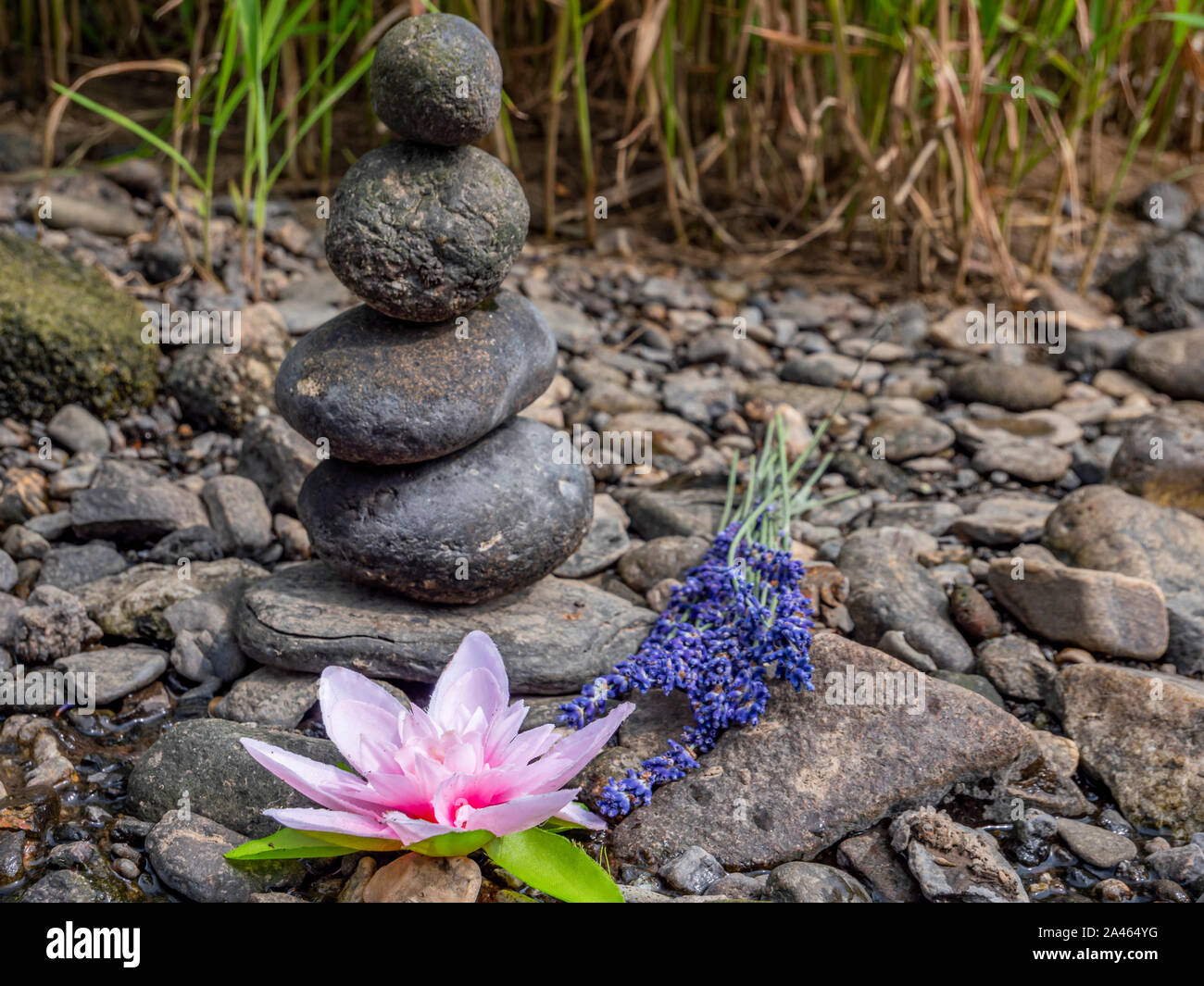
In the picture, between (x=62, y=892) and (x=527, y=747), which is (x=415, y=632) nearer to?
(x=527, y=747)

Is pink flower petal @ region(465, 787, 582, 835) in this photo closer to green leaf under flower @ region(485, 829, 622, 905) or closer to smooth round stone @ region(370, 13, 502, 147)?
green leaf under flower @ region(485, 829, 622, 905)

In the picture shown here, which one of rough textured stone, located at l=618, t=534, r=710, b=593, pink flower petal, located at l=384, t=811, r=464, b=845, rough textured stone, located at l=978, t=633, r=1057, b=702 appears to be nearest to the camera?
pink flower petal, located at l=384, t=811, r=464, b=845

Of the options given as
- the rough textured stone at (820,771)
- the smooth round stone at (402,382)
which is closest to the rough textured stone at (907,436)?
the rough textured stone at (820,771)

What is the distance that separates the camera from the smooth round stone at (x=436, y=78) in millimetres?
2273

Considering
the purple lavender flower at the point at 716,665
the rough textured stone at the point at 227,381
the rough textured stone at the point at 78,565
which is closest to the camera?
the purple lavender flower at the point at 716,665

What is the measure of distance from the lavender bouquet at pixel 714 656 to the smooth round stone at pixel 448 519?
34 cm

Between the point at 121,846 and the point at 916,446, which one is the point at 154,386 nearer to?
the point at 121,846

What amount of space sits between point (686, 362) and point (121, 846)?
2940 millimetres

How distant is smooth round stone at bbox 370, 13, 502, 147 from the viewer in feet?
7.46

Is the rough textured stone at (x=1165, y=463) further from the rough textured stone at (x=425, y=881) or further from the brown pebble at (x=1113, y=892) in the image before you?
the rough textured stone at (x=425, y=881)

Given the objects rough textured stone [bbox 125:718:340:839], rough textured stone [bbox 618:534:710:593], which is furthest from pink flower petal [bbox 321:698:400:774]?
rough textured stone [bbox 618:534:710:593]

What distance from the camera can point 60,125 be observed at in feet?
17.6

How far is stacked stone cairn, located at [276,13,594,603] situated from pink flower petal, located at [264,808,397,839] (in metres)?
0.78

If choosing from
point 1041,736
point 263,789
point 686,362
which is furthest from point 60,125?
point 1041,736
